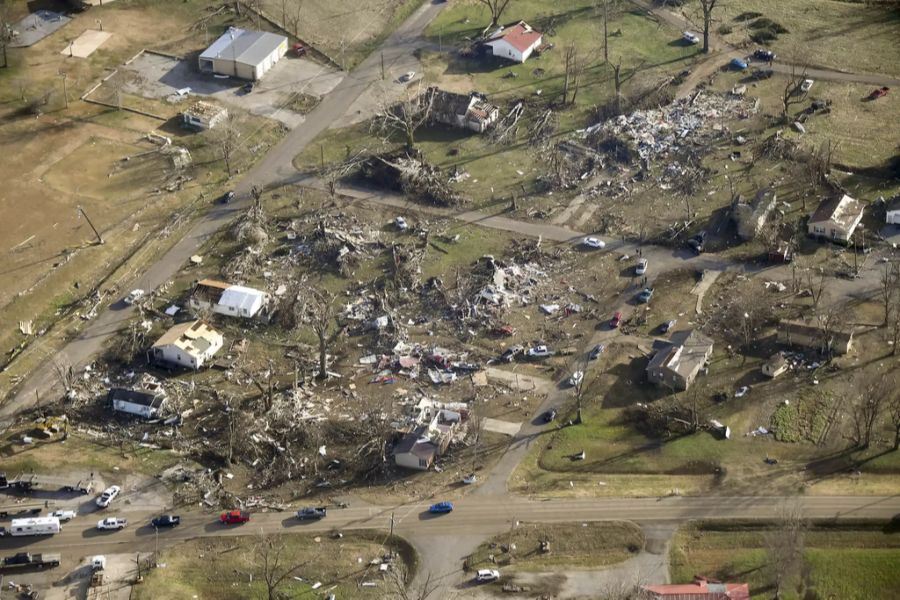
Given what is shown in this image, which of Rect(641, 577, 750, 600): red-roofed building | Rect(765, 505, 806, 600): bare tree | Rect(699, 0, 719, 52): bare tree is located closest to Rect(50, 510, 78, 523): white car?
Rect(641, 577, 750, 600): red-roofed building

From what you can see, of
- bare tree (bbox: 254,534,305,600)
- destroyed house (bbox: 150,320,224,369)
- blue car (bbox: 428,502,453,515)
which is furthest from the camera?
destroyed house (bbox: 150,320,224,369)

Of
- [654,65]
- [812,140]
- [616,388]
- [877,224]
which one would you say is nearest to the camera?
[616,388]

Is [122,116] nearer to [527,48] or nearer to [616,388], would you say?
[527,48]

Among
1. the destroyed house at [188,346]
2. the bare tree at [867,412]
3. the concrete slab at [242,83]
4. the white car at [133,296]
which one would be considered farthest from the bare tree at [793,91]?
the white car at [133,296]

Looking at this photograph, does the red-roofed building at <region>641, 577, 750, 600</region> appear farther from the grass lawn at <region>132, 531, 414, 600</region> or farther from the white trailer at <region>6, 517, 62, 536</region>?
the white trailer at <region>6, 517, 62, 536</region>

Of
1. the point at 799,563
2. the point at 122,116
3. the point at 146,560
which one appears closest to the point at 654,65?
the point at 122,116

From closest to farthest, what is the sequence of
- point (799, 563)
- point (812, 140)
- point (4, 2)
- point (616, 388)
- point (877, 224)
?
point (799, 563) < point (616, 388) < point (877, 224) < point (812, 140) < point (4, 2)
